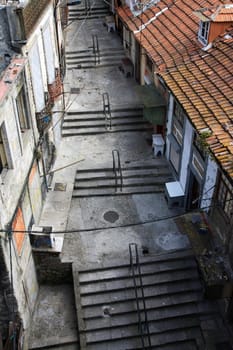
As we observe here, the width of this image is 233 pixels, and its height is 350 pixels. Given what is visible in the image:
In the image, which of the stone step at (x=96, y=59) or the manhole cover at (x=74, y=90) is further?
the stone step at (x=96, y=59)

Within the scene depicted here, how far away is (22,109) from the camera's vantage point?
12852 millimetres

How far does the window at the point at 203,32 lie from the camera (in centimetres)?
1481

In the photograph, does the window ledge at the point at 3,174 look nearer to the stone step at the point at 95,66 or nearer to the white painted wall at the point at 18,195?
the white painted wall at the point at 18,195

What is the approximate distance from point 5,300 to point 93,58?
54.5ft

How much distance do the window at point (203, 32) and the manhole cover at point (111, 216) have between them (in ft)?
24.9

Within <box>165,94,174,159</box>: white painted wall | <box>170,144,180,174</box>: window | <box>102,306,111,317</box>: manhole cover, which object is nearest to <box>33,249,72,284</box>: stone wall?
<box>102,306,111,317</box>: manhole cover

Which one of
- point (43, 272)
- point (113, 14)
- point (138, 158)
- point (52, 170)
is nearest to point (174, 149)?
point (138, 158)

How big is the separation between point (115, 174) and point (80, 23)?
1543cm

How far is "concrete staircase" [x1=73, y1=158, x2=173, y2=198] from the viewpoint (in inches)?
679

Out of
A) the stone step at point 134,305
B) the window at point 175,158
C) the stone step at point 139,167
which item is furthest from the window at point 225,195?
the stone step at point 139,167

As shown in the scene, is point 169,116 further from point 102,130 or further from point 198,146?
point 102,130

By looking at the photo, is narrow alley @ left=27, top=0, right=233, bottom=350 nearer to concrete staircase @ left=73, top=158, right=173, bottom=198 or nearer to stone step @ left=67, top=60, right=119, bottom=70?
concrete staircase @ left=73, top=158, right=173, bottom=198

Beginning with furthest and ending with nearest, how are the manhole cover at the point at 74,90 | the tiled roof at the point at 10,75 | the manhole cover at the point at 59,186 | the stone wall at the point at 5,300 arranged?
the manhole cover at the point at 74,90 → the manhole cover at the point at 59,186 → the stone wall at the point at 5,300 → the tiled roof at the point at 10,75

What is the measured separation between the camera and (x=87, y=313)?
532 inches
